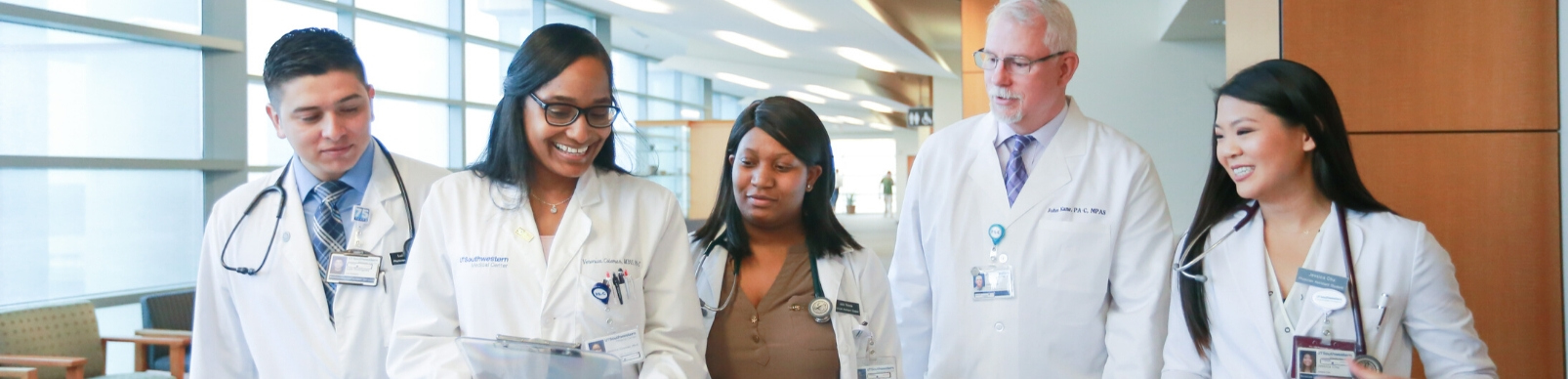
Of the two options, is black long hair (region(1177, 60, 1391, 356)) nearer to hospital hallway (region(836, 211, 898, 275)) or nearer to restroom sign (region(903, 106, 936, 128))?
hospital hallway (region(836, 211, 898, 275))

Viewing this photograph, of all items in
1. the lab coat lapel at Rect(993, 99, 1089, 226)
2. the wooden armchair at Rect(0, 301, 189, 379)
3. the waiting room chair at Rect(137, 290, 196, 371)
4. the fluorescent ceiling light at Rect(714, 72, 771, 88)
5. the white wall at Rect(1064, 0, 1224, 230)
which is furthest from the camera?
the fluorescent ceiling light at Rect(714, 72, 771, 88)

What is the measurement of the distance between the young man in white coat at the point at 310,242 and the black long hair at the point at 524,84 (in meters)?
0.34

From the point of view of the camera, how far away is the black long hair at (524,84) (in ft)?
5.31

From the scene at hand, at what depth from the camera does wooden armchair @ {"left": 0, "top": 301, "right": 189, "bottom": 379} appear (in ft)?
14.0

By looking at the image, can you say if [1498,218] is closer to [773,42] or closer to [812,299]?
[812,299]

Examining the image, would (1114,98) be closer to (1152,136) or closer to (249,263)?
(1152,136)

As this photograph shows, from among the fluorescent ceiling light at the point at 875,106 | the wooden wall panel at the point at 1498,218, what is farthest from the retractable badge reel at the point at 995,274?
the fluorescent ceiling light at the point at 875,106

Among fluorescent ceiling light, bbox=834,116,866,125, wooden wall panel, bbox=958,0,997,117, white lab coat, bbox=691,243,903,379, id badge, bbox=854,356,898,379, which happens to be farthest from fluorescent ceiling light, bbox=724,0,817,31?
fluorescent ceiling light, bbox=834,116,866,125

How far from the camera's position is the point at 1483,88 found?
2.87 m

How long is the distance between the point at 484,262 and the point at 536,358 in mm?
288

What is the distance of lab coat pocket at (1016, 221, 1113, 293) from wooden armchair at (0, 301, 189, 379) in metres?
4.00

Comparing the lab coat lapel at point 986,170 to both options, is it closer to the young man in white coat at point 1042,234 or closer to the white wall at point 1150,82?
the young man in white coat at point 1042,234

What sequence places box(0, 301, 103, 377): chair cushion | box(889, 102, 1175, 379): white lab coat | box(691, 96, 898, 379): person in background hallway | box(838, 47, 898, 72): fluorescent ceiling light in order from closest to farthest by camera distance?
box(691, 96, 898, 379): person in background hallway < box(889, 102, 1175, 379): white lab coat < box(0, 301, 103, 377): chair cushion < box(838, 47, 898, 72): fluorescent ceiling light

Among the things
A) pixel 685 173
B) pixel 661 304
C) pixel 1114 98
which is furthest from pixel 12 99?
pixel 685 173
